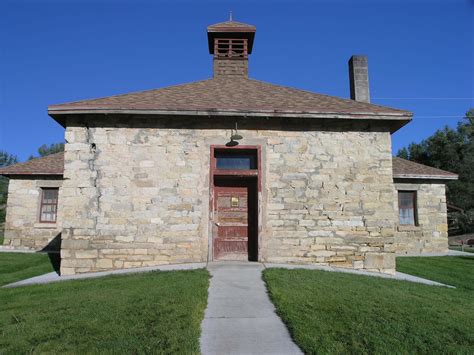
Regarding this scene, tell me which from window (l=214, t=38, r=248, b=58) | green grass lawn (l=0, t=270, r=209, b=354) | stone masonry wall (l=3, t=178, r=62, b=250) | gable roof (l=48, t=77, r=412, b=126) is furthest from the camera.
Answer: stone masonry wall (l=3, t=178, r=62, b=250)

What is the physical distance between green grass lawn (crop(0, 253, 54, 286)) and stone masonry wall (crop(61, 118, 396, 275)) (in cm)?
128

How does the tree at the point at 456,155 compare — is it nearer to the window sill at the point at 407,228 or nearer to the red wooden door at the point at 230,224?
the window sill at the point at 407,228

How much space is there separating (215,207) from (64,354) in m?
5.79

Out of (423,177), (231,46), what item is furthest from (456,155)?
(231,46)

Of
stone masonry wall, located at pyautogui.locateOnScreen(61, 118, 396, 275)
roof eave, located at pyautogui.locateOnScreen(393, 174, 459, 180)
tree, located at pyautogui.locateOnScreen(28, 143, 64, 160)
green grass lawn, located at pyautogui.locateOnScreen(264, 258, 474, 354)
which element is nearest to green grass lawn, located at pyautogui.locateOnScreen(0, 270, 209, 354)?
green grass lawn, located at pyautogui.locateOnScreen(264, 258, 474, 354)

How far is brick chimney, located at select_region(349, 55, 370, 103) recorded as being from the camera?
506 inches

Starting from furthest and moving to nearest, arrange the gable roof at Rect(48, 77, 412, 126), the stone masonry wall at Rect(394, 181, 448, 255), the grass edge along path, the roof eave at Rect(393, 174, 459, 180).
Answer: the stone masonry wall at Rect(394, 181, 448, 255) < the roof eave at Rect(393, 174, 459, 180) < the gable roof at Rect(48, 77, 412, 126) < the grass edge along path

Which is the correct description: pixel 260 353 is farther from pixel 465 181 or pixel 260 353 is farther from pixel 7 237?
pixel 465 181

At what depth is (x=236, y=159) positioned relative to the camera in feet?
30.4

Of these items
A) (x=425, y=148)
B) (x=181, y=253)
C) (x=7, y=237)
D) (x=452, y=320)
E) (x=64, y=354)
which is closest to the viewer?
(x=64, y=354)

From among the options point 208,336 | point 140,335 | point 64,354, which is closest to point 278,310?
point 208,336

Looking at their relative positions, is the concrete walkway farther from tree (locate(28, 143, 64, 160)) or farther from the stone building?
tree (locate(28, 143, 64, 160))

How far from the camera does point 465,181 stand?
34.0m

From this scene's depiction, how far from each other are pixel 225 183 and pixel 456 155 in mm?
35198
